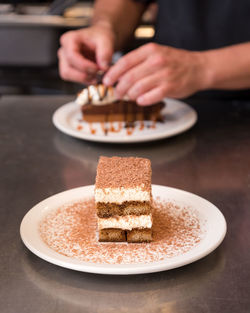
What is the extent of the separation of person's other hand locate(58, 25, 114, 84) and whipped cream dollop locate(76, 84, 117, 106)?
10 centimetres

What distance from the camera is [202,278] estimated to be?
3.67 ft

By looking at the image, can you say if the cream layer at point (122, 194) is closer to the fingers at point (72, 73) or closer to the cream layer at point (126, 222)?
the cream layer at point (126, 222)

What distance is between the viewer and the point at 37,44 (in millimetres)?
4219

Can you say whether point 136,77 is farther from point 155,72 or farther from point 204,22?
point 204,22

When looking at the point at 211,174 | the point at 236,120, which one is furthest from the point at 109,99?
the point at 211,174

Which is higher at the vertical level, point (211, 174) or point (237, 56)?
point (237, 56)

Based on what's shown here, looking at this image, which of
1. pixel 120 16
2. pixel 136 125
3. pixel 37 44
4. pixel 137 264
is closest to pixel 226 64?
pixel 136 125

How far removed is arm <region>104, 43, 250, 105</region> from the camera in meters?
2.10

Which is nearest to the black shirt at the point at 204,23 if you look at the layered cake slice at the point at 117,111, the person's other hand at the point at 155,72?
the person's other hand at the point at 155,72

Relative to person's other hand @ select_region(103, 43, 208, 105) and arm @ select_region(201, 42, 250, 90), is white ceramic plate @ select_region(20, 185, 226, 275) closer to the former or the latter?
person's other hand @ select_region(103, 43, 208, 105)

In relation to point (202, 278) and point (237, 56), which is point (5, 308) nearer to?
point (202, 278)

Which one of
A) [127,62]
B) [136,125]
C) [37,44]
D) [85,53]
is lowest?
[37,44]

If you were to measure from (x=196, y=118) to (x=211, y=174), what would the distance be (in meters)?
0.50

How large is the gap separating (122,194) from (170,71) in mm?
995
